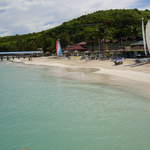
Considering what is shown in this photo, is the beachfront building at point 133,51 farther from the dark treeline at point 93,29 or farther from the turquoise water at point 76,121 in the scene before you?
the turquoise water at point 76,121

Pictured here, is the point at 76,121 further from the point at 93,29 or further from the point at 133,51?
the point at 93,29

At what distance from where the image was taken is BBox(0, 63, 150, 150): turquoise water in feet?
33.4

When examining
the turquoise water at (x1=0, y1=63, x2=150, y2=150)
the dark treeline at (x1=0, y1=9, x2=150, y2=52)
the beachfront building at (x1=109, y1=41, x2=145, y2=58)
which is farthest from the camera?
the dark treeline at (x1=0, y1=9, x2=150, y2=52)

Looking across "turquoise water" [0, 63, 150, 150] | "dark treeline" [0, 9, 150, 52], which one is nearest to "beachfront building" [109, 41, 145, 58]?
"dark treeline" [0, 9, 150, 52]

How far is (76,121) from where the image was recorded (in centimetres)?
1285

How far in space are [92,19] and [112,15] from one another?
9.77 meters

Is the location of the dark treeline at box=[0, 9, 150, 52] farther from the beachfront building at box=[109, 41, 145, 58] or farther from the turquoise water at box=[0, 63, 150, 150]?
the turquoise water at box=[0, 63, 150, 150]

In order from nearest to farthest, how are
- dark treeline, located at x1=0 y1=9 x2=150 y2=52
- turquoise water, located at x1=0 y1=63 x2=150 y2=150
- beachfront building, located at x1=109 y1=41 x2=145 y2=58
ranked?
1. turquoise water, located at x1=0 y1=63 x2=150 y2=150
2. beachfront building, located at x1=109 y1=41 x2=145 y2=58
3. dark treeline, located at x1=0 y1=9 x2=150 y2=52

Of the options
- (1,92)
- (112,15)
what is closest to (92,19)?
(112,15)

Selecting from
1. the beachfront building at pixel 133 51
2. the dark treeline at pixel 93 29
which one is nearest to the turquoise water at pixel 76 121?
the beachfront building at pixel 133 51

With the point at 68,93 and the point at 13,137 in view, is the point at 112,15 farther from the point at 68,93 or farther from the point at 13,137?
the point at 13,137

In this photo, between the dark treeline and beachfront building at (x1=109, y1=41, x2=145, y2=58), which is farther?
the dark treeline

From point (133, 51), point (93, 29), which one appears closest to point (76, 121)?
point (133, 51)

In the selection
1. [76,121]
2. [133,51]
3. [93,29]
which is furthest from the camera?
[93,29]
